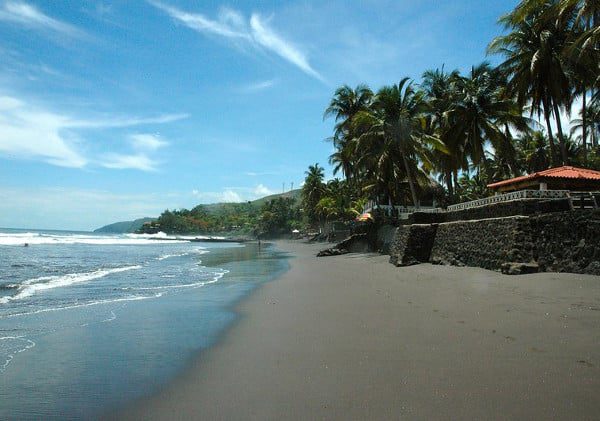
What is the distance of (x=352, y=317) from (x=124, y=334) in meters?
3.81

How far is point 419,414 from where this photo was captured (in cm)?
354

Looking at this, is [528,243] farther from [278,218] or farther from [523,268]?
[278,218]

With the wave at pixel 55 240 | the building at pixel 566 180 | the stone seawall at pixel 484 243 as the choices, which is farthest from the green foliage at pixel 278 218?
the building at pixel 566 180

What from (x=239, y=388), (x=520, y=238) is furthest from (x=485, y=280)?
(x=239, y=388)

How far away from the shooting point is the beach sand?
3.72 metres

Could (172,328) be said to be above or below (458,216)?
below

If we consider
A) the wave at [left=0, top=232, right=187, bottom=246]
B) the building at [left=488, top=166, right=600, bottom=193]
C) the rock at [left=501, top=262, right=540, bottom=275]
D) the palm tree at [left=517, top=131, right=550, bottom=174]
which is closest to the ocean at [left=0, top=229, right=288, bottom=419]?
the rock at [left=501, top=262, right=540, bottom=275]

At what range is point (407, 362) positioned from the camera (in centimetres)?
488

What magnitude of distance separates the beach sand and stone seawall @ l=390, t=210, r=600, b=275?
1443mm

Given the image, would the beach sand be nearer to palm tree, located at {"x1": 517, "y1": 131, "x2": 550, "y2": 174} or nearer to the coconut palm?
the coconut palm

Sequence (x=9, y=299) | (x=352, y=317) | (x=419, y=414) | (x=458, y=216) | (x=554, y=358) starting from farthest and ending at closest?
(x=458, y=216), (x=9, y=299), (x=352, y=317), (x=554, y=358), (x=419, y=414)

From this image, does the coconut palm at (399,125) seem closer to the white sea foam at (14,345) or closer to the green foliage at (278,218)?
the white sea foam at (14,345)


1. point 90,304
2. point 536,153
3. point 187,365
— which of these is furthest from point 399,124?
point 187,365

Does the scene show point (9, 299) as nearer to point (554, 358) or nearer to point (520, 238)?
point (554, 358)
